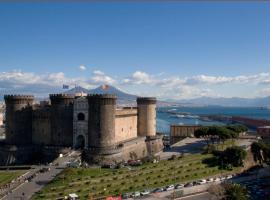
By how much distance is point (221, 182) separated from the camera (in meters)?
60.1

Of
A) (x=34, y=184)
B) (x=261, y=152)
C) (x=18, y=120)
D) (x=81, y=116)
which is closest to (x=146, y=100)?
(x=81, y=116)

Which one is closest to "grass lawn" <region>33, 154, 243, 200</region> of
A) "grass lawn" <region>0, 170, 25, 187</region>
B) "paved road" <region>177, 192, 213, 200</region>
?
"paved road" <region>177, 192, 213, 200</region>

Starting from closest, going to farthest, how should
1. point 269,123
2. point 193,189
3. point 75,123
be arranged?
point 193,189
point 75,123
point 269,123

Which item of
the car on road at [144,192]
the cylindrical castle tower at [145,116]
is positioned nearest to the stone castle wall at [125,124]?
the cylindrical castle tower at [145,116]

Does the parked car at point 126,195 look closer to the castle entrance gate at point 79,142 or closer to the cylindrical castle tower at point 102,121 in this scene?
the cylindrical castle tower at point 102,121

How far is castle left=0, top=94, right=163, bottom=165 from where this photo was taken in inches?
2677

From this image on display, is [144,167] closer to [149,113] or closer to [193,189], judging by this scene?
[193,189]

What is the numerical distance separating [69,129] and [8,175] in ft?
50.2

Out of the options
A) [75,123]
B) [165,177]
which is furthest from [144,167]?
[75,123]

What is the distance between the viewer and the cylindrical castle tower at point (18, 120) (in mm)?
74688

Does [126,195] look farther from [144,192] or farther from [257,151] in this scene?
[257,151]

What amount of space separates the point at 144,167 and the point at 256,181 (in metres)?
15.3

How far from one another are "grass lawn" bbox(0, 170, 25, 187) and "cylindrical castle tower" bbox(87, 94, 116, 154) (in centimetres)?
1181

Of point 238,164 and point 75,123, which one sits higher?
point 75,123
